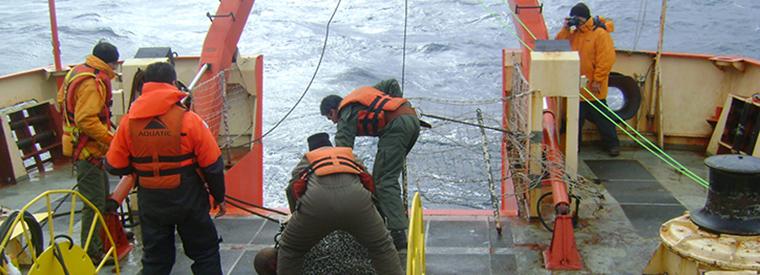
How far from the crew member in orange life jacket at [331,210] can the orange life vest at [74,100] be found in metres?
2.11

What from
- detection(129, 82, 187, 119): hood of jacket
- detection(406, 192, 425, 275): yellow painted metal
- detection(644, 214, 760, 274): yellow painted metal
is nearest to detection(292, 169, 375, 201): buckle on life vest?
detection(406, 192, 425, 275): yellow painted metal

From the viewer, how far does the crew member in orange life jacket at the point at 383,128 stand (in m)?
5.79

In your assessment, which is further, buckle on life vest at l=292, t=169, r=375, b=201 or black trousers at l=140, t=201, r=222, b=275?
black trousers at l=140, t=201, r=222, b=275

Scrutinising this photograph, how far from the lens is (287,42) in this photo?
26.1 metres

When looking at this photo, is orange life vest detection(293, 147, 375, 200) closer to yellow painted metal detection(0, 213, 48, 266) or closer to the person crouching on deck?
the person crouching on deck

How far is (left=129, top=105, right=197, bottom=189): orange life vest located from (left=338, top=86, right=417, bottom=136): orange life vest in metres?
1.53

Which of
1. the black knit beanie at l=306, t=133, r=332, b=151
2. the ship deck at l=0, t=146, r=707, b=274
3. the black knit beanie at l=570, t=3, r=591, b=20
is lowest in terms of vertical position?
the ship deck at l=0, t=146, r=707, b=274

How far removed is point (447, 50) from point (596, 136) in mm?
15182

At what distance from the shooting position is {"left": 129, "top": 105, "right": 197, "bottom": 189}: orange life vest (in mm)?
4605

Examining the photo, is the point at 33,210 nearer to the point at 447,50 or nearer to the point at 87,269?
the point at 87,269

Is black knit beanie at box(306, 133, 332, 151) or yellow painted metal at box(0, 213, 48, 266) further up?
black knit beanie at box(306, 133, 332, 151)

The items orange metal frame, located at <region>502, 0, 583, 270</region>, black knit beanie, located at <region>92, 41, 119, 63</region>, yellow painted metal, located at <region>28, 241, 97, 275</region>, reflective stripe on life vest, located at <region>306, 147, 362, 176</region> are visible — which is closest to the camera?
yellow painted metal, located at <region>28, 241, 97, 275</region>

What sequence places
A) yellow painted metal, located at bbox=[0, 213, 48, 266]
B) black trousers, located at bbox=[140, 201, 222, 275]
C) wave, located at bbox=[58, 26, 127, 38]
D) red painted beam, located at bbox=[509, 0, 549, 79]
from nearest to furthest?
1. black trousers, located at bbox=[140, 201, 222, 275]
2. yellow painted metal, located at bbox=[0, 213, 48, 266]
3. red painted beam, located at bbox=[509, 0, 549, 79]
4. wave, located at bbox=[58, 26, 127, 38]

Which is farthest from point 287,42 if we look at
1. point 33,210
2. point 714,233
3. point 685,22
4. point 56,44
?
point 714,233
